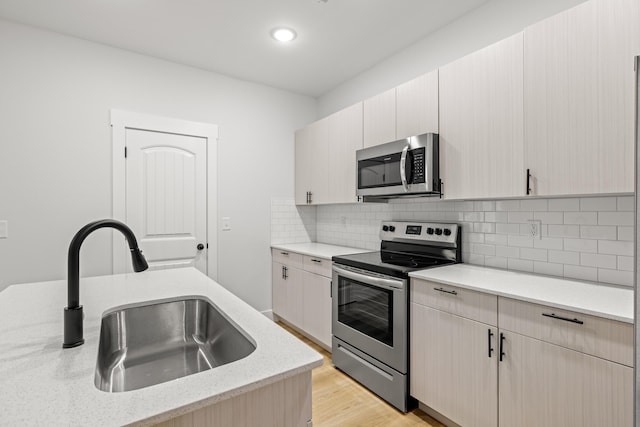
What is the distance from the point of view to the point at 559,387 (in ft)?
4.67

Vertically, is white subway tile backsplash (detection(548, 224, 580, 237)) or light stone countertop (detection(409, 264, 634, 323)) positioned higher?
white subway tile backsplash (detection(548, 224, 580, 237))

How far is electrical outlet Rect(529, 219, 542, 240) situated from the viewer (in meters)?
1.99

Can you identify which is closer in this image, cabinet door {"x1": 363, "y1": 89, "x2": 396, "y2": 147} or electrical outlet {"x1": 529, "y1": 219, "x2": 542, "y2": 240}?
electrical outlet {"x1": 529, "y1": 219, "x2": 542, "y2": 240}

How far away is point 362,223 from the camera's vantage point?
336 cm

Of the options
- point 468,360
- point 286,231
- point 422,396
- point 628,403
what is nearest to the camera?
point 628,403

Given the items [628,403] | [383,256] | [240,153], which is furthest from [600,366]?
[240,153]

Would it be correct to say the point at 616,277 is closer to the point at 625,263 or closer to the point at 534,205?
the point at 625,263

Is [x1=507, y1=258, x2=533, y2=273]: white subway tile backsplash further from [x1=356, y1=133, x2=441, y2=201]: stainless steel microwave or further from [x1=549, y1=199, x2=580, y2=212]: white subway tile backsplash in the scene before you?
[x1=356, y1=133, x2=441, y2=201]: stainless steel microwave

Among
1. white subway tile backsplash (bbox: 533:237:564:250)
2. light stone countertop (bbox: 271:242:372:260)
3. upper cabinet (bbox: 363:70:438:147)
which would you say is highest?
upper cabinet (bbox: 363:70:438:147)

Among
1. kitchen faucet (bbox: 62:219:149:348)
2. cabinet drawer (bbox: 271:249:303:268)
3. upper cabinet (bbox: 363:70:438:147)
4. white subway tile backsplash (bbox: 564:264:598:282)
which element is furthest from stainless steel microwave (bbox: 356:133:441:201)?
kitchen faucet (bbox: 62:219:149:348)

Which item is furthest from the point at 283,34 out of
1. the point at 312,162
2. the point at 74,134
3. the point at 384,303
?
the point at 384,303

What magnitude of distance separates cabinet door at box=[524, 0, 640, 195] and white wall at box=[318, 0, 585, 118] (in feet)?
1.38

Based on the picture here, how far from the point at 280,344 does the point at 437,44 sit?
264 cm

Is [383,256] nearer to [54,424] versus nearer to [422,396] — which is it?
[422,396]
